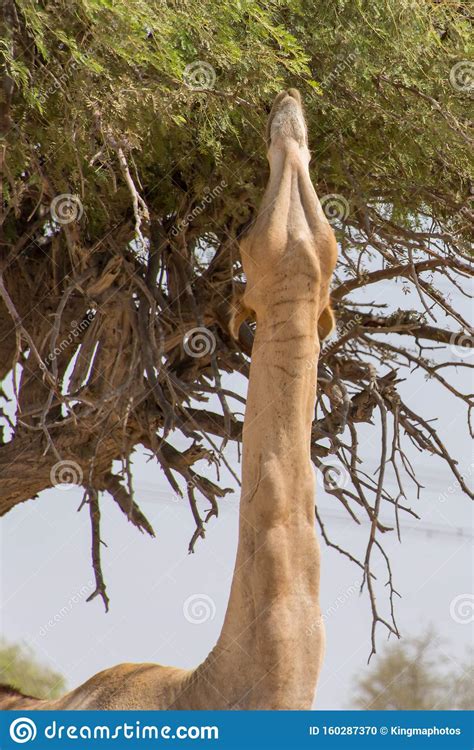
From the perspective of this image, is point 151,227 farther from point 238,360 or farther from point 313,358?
point 313,358

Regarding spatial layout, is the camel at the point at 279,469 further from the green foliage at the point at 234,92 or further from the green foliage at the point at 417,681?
the green foliage at the point at 417,681

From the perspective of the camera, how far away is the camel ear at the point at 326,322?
5.79 m

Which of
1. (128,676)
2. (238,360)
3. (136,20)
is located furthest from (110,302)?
(128,676)

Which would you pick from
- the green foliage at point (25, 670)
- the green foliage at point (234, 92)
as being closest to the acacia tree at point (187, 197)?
the green foliage at point (234, 92)

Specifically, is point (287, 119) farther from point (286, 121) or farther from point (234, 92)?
point (234, 92)

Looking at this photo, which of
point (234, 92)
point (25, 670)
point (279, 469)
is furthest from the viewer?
point (25, 670)

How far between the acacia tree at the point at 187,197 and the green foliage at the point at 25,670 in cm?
1372

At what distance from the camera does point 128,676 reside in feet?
19.8

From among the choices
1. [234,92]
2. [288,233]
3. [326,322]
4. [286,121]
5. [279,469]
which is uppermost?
[234,92]

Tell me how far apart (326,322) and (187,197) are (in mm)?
3140

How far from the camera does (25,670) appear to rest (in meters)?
24.7

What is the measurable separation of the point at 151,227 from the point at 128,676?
12.5ft

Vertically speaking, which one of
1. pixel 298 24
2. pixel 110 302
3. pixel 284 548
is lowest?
pixel 284 548

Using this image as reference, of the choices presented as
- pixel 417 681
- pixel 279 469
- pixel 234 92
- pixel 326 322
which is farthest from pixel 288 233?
pixel 417 681
